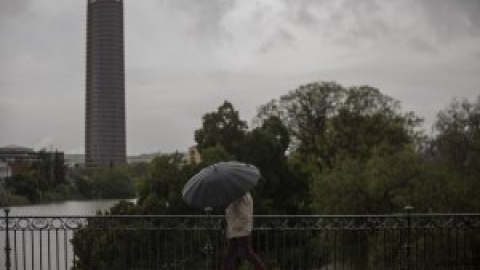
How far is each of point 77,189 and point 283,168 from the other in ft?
236

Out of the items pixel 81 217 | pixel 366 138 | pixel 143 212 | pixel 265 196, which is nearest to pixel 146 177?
pixel 143 212

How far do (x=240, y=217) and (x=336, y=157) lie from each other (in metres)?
A: 33.5

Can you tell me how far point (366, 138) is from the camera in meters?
45.7

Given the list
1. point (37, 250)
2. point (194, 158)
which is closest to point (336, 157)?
Result: point (194, 158)

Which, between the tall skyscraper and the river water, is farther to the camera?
the tall skyscraper

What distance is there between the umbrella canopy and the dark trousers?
733 millimetres

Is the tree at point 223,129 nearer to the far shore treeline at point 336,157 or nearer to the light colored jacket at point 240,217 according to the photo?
the far shore treeline at point 336,157

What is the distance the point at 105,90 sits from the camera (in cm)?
18850

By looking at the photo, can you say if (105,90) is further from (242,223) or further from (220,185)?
(220,185)

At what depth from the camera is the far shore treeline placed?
30812 millimetres

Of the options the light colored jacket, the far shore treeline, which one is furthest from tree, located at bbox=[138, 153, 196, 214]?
the light colored jacket

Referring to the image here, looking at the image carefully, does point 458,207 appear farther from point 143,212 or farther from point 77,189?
point 77,189

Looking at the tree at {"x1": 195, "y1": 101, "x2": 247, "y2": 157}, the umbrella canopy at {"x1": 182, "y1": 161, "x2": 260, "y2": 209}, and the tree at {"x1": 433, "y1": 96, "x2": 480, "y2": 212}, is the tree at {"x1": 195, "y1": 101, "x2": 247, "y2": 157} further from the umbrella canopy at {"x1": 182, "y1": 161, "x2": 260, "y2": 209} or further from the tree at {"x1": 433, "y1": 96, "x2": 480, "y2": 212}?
the umbrella canopy at {"x1": 182, "y1": 161, "x2": 260, "y2": 209}

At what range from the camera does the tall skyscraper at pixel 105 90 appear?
188 m
